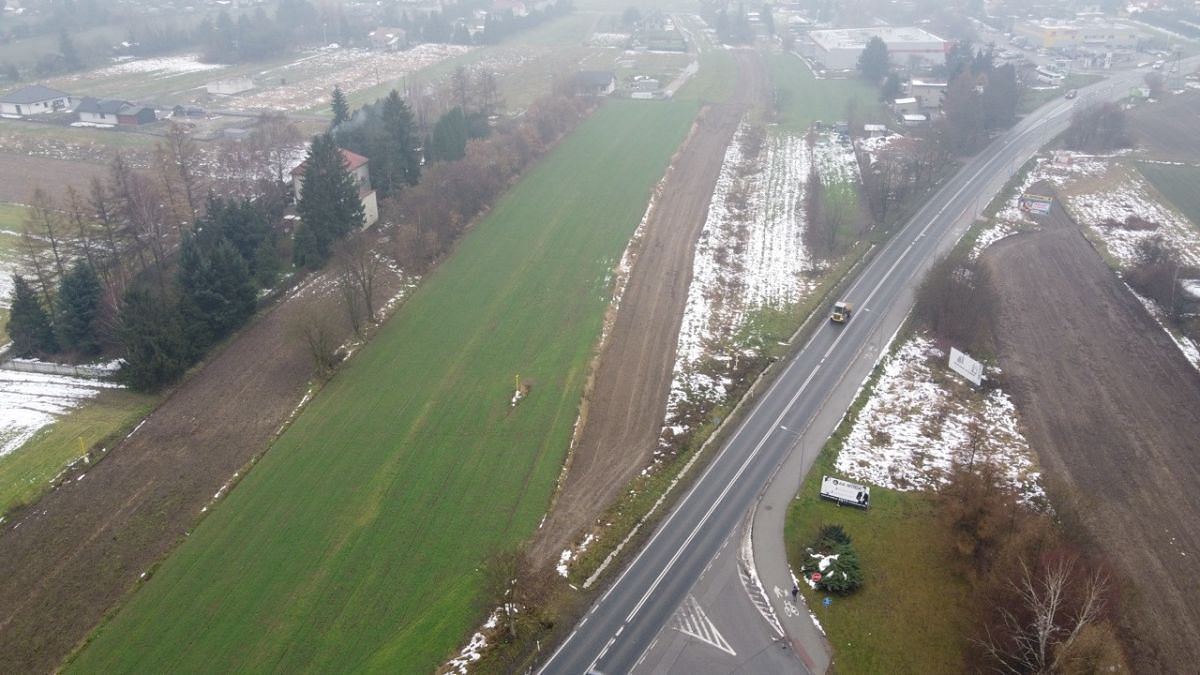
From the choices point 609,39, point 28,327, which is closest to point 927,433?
point 28,327

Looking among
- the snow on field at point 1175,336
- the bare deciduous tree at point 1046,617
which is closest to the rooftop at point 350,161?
the bare deciduous tree at point 1046,617

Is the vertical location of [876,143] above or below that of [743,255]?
above

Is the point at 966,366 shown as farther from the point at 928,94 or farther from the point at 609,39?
the point at 609,39

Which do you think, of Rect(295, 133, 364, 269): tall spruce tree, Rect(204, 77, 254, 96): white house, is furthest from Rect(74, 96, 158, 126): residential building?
Rect(295, 133, 364, 269): tall spruce tree

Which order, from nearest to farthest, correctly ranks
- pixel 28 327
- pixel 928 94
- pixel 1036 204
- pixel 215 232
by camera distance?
pixel 28 327 < pixel 215 232 < pixel 1036 204 < pixel 928 94

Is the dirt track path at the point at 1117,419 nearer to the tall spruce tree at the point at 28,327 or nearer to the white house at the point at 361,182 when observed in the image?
the white house at the point at 361,182

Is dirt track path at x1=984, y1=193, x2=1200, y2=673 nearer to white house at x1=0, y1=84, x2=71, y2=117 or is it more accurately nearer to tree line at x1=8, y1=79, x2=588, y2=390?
tree line at x1=8, y1=79, x2=588, y2=390
